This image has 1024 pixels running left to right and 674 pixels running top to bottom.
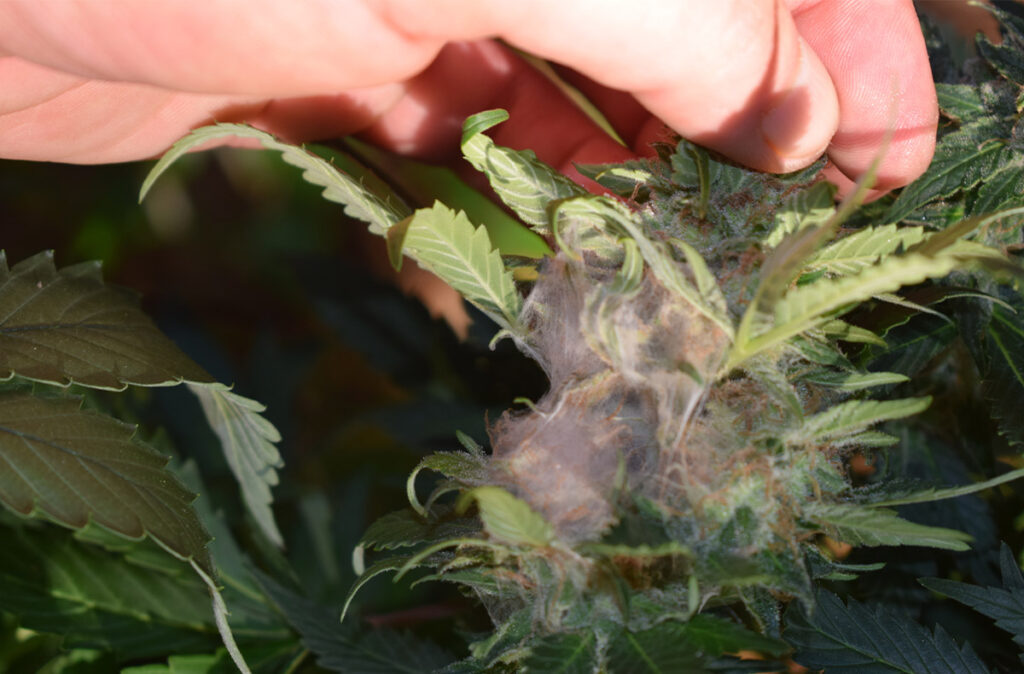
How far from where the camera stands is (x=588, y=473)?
51 centimetres

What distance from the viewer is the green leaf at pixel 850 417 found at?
454 mm

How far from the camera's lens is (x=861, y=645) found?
2.06 ft

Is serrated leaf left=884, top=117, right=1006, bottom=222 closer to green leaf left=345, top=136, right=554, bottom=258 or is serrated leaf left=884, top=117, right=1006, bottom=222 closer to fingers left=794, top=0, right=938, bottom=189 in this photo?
fingers left=794, top=0, right=938, bottom=189

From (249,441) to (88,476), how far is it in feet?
0.55

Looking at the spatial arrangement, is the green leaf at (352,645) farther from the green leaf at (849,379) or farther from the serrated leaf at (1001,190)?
the serrated leaf at (1001,190)

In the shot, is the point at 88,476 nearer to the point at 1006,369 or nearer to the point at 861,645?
the point at 861,645

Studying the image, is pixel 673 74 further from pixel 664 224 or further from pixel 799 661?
pixel 799 661

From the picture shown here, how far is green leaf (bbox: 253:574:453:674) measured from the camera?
787 mm

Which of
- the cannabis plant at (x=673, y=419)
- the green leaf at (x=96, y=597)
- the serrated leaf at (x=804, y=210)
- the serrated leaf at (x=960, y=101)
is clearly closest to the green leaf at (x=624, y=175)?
the cannabis plant at (x=673, y=419)

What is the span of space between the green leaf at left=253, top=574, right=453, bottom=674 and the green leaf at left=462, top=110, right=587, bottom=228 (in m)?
A: 0.50

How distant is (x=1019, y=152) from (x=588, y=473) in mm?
498

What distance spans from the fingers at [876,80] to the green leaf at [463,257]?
37 cm

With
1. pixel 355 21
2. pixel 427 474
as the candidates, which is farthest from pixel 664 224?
pixel 427 474

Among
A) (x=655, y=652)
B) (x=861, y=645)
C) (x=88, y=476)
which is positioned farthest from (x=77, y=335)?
(x=861, y=645)
